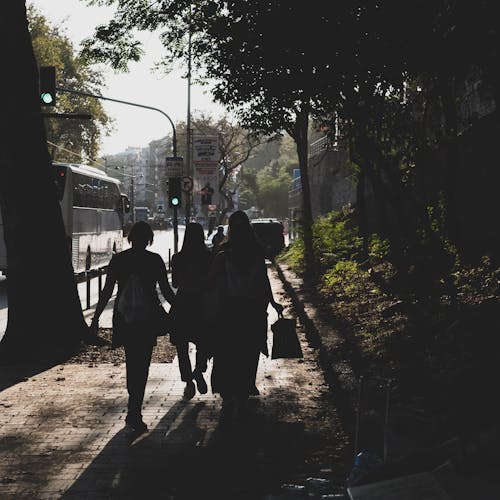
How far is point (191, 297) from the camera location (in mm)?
8211

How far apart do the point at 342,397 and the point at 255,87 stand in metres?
5.71

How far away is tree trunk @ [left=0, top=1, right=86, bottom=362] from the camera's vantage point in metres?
10.9

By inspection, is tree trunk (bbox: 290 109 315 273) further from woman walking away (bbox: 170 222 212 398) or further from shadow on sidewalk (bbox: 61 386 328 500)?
shadow on sidewalk (bbox: 61 386 328 500)

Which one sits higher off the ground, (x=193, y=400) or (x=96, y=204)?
(x=96, y=204)

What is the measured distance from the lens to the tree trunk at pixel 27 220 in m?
10.9

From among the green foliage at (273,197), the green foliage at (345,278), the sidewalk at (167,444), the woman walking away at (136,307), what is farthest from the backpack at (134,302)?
the green foliage at (273,197)

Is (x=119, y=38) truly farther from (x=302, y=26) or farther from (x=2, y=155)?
(x=302, y=26)

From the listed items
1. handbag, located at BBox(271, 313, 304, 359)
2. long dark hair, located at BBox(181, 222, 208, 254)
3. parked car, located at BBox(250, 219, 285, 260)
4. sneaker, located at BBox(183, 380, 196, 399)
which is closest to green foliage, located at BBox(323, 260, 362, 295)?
sneaker, located at BBox(183, 380, 196, 399)

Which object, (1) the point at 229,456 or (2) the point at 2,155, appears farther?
(2) the point at 2,155

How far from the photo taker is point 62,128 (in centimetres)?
5903

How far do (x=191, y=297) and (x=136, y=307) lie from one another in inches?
49.8

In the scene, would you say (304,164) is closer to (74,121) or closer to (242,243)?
(242,243)

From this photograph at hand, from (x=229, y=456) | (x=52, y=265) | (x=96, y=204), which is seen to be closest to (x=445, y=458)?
(x=229, y=456)

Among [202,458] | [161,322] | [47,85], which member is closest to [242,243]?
[161,322]
